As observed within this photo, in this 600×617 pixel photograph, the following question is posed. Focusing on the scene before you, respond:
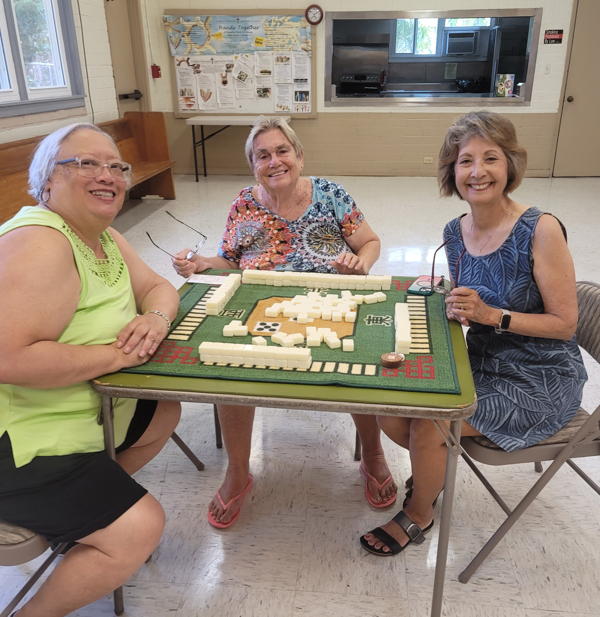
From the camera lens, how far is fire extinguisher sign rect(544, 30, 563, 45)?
6.91 meters

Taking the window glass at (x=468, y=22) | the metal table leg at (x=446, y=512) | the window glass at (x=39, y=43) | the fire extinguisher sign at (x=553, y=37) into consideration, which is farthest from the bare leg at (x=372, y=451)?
the window glass at (x=468, y=22)

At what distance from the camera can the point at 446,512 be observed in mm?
1393

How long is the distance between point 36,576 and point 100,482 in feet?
1.37

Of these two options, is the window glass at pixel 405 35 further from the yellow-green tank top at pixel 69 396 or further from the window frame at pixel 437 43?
the yellow-green tank top at pixel 69 396

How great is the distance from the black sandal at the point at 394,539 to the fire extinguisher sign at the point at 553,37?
7043mm

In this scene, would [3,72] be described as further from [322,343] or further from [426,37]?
[426,37]

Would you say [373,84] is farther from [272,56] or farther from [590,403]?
[590,403]

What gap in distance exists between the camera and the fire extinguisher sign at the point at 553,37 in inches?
272

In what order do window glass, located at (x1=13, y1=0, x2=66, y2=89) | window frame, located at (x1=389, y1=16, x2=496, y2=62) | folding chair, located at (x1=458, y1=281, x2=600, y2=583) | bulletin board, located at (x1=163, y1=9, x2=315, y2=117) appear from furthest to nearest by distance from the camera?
1. window frame, located at (x1=389, y1=16, x2=496, y2=62)
2. bulletin board, located at (x1=163, y1=9, x2=315, y2=117)
3. window glass, located at (x1=13, y1=0, x2=66, y2=89)
4. folding chair, located at (x1=458, y1=281, x2=600, y2=583)

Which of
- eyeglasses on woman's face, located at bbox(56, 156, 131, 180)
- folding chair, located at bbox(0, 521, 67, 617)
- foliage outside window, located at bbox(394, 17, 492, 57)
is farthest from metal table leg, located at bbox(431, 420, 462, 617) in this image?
foliage outside window, located at bbox(394, 17, 492, 57)

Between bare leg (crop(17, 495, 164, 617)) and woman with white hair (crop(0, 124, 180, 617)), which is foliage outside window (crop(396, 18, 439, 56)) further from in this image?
bare leg (crop(17, 495, 164, 617))

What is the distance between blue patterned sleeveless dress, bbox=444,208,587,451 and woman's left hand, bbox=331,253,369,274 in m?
0.43

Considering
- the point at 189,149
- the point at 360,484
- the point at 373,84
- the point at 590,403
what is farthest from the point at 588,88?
the point at 360,484

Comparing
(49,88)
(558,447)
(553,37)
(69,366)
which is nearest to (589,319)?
(558,447)
